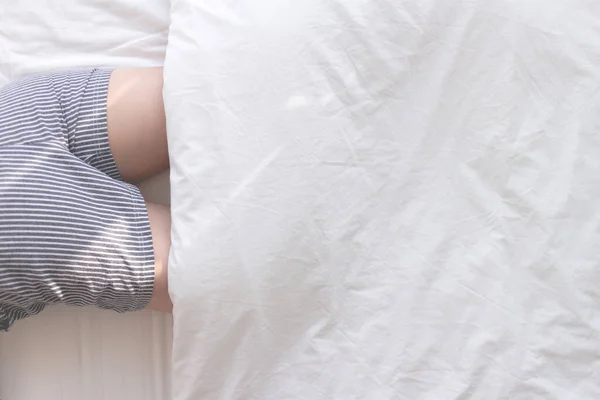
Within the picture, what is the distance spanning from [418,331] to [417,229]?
0.14 meters

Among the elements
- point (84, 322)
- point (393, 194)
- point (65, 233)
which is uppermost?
point (393, 194)

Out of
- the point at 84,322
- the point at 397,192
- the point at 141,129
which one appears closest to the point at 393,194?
the point at 397,192

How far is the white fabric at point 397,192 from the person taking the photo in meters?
0.86

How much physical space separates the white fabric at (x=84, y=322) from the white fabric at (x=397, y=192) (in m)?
0.15

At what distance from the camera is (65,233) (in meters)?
0.86

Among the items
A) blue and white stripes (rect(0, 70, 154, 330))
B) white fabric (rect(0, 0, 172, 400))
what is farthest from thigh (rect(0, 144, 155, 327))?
white fabric (rect(0, 0, 172, 400))

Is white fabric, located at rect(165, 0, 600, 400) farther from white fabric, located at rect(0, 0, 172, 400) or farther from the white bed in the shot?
white fabric, located at rect(0, 0, 172, 400)

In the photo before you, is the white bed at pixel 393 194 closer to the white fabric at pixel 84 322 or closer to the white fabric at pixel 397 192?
the white fabric at pixel 397 192

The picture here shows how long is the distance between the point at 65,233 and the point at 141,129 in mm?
190

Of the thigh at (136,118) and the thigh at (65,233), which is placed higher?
the thigh at (136,118)

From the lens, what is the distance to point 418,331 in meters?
0.88

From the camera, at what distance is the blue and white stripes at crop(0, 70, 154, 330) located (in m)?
0.85

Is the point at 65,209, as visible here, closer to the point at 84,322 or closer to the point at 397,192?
the point at 84,322

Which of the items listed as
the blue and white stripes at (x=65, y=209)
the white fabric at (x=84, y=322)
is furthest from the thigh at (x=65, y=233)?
the white fabric at (x=84, y=322)
